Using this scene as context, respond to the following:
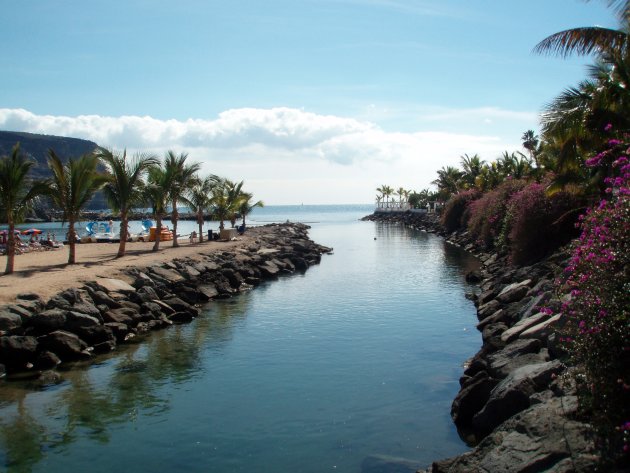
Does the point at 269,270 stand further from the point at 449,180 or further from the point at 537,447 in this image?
the point at 449,180

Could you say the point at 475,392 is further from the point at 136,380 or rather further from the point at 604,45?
the point at 604,45

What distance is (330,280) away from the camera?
32.2m

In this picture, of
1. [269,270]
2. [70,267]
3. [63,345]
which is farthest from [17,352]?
[269,270]

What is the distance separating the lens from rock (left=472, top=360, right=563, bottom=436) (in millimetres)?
9758

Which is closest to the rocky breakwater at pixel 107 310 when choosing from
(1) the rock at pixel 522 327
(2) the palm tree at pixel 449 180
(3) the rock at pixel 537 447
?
(3) the rock at pixel 537 447

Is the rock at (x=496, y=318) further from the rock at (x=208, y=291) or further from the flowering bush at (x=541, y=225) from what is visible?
the rock at (x=208, y=291)

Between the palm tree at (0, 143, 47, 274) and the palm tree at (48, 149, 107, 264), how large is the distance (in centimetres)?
150

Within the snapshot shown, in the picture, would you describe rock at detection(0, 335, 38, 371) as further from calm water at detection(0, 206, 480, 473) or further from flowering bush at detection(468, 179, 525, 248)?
flowering bush at detection(468, 179, 525, 248)

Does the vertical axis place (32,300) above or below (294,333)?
above

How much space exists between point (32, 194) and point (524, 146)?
48.4 m

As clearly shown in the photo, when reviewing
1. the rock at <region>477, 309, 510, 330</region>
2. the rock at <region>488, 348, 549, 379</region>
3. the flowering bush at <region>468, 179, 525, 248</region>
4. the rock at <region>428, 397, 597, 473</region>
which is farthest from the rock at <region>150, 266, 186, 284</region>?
the flowering bush at <region>468, 179, 525, 248</region>

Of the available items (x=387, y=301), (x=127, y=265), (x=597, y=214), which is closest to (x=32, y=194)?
(x=127, y=265)

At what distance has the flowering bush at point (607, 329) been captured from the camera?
6.55 metres

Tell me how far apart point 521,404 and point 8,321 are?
13.1 meters
